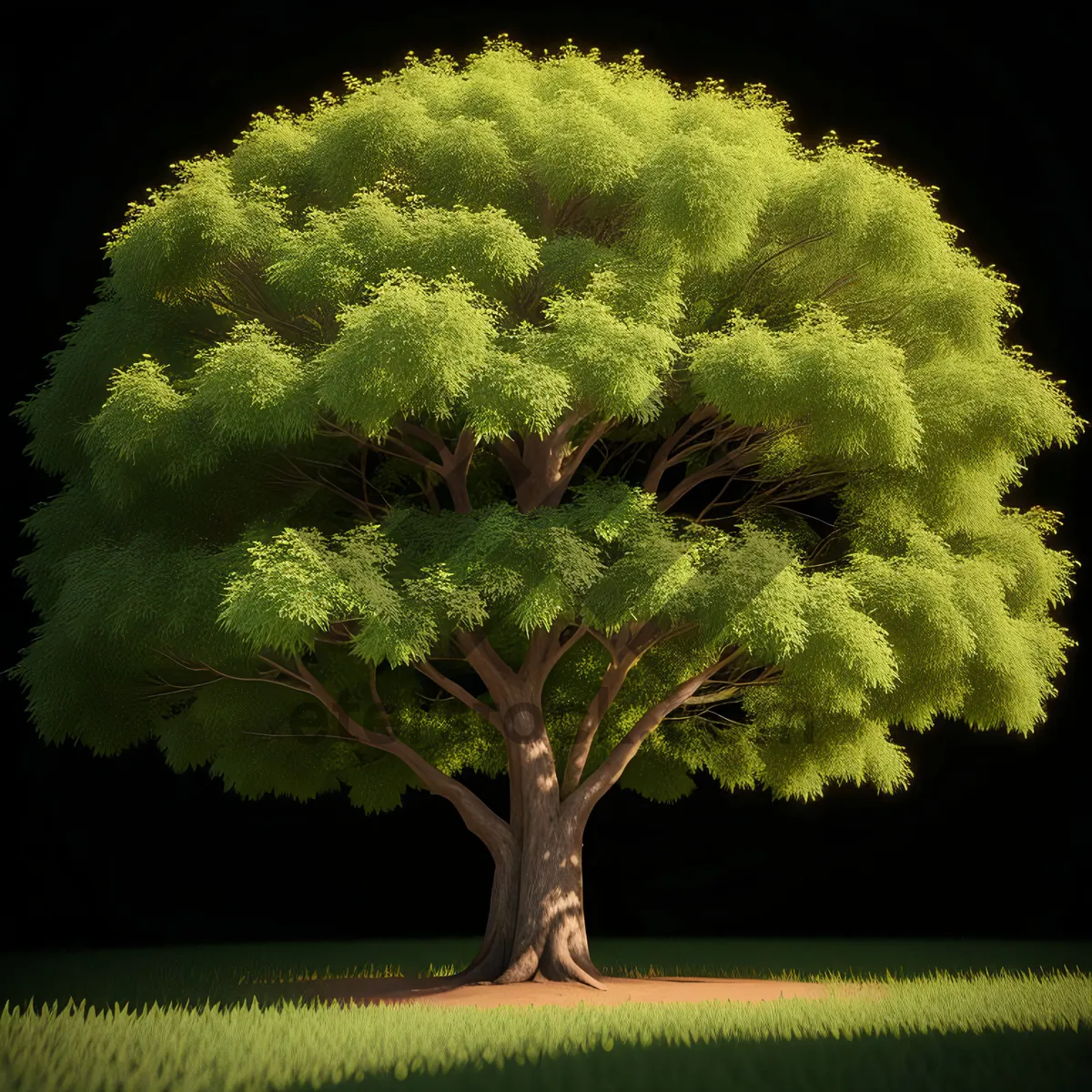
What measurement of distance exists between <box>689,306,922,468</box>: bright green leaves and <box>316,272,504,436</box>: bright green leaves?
2.15 meters

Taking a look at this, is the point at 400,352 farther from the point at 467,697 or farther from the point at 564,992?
the point at 564,992

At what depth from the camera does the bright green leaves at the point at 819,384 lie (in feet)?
39.0

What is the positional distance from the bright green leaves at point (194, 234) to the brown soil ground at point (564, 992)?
667cm

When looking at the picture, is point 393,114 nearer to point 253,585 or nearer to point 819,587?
point 253,585

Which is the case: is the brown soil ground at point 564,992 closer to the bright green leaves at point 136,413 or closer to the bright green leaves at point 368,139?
the bright green leaves at point 136,413

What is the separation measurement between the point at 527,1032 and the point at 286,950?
10.5 m

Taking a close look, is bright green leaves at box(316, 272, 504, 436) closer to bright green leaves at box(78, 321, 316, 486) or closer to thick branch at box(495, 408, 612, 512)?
bright green leaves at box(78, 321, 316, 486)

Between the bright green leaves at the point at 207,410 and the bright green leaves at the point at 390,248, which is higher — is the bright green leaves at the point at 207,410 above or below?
below

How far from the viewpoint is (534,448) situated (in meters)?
14.5

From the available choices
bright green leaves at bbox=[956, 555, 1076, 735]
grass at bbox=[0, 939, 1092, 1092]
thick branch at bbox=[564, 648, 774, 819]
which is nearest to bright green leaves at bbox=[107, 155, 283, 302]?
thick branch at bbox=[564, 648, 774, 819]

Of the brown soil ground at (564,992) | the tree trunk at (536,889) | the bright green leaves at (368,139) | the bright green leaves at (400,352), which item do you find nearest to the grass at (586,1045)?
the brown soil ground at (564,992)

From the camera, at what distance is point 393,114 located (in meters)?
12.8

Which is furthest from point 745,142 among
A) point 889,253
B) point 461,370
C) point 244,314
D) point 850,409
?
point 244,314

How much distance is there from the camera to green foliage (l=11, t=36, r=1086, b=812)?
11.6m
